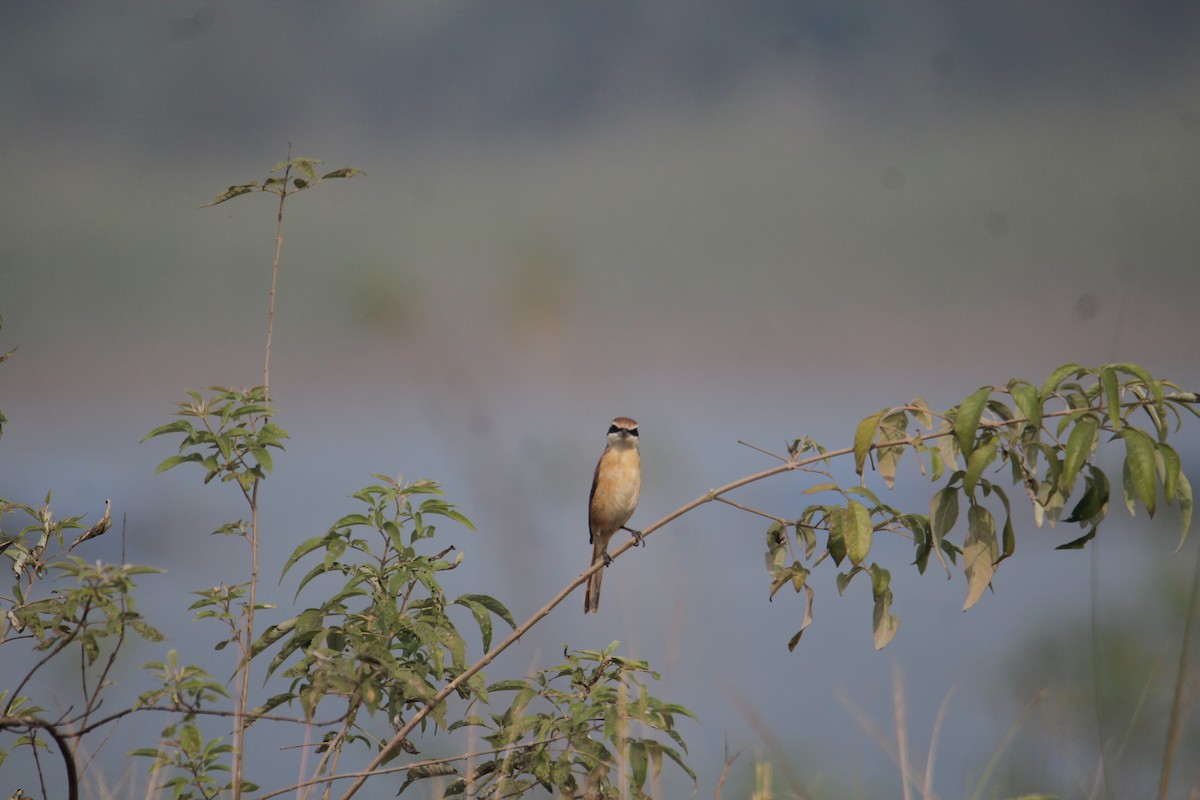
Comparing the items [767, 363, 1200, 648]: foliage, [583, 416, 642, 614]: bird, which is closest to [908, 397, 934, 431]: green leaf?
[767, 363, 1200, 648]: foliage

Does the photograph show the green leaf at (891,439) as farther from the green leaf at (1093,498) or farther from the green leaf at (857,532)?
the green leaf at (1093,498)

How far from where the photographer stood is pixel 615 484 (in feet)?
20.0

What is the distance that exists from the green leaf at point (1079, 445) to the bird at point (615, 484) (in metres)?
4.01

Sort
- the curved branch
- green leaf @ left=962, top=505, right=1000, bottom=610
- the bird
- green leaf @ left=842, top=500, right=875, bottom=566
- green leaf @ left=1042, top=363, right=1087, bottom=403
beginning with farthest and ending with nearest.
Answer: the bird, green leaf @ left=962, top=505, right=1000, bottom=610, green leaf @ left=842, top=500, right=875, bottom=566, green leaf @ left=1042, top=363, right=1087, bottom=403, the curved branch

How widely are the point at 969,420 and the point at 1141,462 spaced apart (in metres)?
0.35

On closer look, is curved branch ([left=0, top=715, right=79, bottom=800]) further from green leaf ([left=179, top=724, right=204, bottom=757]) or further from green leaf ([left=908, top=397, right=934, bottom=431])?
green leaf ([left=908, top=397, right=934, bottom=431])

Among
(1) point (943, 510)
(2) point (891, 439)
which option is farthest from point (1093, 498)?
(2) point (891, 439)

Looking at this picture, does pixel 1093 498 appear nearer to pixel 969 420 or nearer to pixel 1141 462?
pixel 1141 462

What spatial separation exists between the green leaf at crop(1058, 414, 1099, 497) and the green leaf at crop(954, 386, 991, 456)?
0.19 metres

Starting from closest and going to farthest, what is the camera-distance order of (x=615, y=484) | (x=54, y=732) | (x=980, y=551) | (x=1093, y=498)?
(x=54, y=732) < (x=1093, y=498) < (x=980, y=551) < (x=615, y=484)

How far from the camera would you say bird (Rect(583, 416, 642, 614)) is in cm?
609

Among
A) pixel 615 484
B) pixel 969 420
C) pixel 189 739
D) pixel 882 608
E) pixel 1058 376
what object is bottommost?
pixel 189 739

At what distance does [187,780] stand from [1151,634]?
7.33m

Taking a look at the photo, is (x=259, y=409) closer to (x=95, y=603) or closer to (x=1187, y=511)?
(x=95, y=603)
